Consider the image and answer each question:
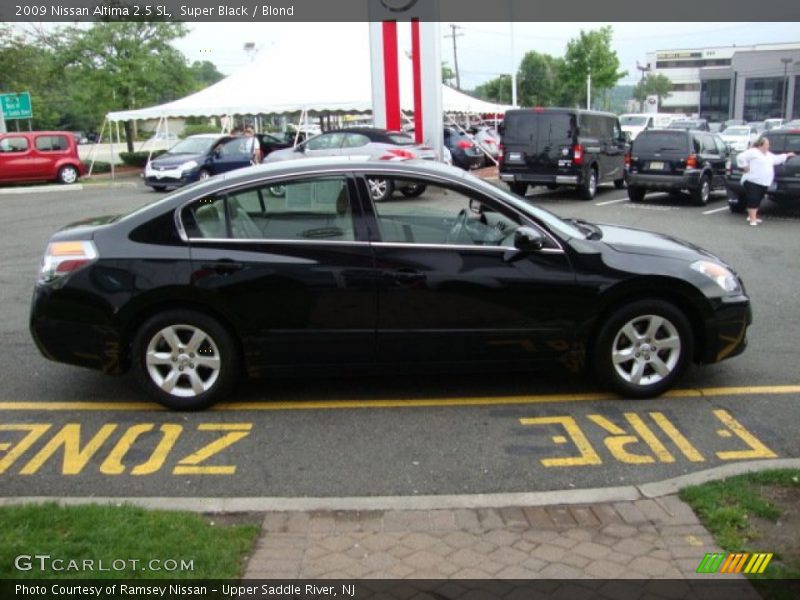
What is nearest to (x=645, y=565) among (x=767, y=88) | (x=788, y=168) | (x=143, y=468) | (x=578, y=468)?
(x=578, y=468)

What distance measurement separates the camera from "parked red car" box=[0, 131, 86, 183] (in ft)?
83.4

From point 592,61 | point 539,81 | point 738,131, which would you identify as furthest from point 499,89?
point 738,131

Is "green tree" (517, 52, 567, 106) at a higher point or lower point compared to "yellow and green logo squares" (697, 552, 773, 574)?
higher

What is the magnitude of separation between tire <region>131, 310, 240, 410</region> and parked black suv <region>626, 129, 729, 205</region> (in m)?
14.7

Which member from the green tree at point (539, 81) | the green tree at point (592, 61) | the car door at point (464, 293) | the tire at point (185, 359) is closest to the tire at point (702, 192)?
the car door at point (464, 293)

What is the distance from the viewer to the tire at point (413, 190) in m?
5.30

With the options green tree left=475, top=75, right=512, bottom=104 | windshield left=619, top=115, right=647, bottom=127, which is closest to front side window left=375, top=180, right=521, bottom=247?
windshield left=619, top=115, right=647, bottom=127

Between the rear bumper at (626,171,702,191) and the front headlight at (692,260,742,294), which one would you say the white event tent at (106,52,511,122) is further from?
the front headlight at (692,260,742,294)

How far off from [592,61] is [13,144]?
4650 cm

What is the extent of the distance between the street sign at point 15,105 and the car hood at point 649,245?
2808 cm

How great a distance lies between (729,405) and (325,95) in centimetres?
2229

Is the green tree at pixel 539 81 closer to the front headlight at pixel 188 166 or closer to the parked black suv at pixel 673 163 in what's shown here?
the front headlight at pixel 188 166

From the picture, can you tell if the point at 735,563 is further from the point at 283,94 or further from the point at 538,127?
the point at 283,94

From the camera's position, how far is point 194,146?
2288 centimetres
